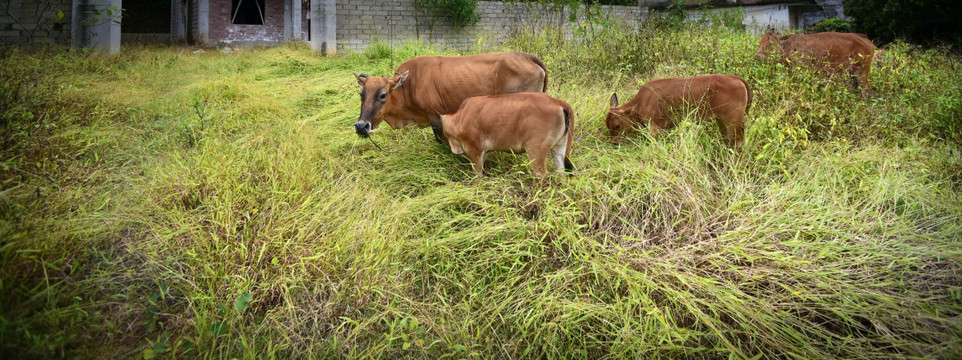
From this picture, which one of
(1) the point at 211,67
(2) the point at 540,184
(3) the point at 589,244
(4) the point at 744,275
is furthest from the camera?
(1) the point at 211,67

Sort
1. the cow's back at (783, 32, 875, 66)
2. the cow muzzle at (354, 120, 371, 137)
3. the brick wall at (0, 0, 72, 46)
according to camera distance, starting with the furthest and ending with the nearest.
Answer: the brick wall at (0, 0, 72, 46), the cow's back at (783, 32, 875, 66), the cow muzzle at (354, 120, 371, 137)

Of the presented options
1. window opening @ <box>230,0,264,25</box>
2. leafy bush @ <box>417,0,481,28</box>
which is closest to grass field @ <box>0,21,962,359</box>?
leafy bush @ <box>417,0,481,28</box>

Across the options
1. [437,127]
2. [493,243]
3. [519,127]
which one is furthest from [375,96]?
[493,243]

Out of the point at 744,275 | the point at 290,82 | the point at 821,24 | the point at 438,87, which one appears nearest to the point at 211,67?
the point at 290,82

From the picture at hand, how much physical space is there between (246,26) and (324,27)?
6792mm

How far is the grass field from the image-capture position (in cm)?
241

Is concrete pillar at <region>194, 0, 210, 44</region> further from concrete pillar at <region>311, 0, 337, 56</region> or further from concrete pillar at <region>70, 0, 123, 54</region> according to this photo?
concrete pillar at <region>70, 0, 123, 54</region>

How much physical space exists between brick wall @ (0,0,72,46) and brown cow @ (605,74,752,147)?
36.6ft

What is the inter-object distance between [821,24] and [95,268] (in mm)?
16597

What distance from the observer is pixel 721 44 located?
7477 mm

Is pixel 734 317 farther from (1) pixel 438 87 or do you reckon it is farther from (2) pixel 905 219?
(1) pixel 438 87

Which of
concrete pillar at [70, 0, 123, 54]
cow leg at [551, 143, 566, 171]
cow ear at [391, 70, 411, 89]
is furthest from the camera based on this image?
concrete pillar at [70, 0, 123, 54]

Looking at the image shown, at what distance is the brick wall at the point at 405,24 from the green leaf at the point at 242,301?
403 inches

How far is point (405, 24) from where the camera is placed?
13789 millimetres
